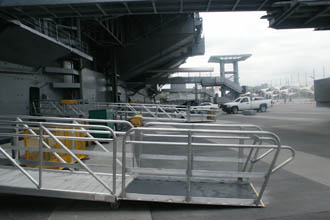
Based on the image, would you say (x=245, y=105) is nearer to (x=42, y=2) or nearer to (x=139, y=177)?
(x=42, y=2)

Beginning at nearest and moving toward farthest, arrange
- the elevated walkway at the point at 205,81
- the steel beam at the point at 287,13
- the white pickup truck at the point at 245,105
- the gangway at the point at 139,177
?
1. the gangway at the point at 139,177
2. the steel beam at the point at 287,13
3. the white pickup truck at the point at 245,105
4. the elevated walkway at the point at 205,81

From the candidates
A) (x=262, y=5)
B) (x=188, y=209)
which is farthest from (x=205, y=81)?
(x=188, y=209)

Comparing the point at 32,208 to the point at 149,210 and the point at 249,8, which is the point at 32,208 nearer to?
the point at 149,210

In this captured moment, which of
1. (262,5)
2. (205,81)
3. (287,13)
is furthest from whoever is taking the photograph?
(205,81)

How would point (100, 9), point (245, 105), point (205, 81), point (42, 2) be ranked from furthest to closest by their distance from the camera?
point (205, 81) → point (245, 105) → point (100, 9) → point (42, 2)

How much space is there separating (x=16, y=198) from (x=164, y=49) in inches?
1120

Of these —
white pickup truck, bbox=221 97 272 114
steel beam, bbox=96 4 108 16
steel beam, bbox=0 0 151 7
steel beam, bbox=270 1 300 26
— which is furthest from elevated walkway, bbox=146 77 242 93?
steel beam, bbox=0 0 151 7

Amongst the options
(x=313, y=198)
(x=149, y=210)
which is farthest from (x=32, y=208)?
(x=313, y=198)

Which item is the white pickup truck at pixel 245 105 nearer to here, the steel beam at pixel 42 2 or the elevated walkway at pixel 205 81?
the elevated walkway at pixel 205 81

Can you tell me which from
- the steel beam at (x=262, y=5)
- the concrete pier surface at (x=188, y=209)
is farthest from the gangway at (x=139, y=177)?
the steel beam at (x=262, y=5)

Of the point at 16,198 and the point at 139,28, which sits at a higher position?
the point at 139,28

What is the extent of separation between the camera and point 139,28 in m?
26.8

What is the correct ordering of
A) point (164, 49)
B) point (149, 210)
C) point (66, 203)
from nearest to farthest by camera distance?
point (149, 210) < point (66, 203) < point (164, 49)

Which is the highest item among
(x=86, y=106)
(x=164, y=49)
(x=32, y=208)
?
(x=164, y=49)
